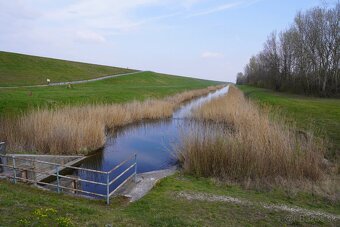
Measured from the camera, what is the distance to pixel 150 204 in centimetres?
704

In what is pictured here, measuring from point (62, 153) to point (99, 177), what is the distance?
273 centimetres

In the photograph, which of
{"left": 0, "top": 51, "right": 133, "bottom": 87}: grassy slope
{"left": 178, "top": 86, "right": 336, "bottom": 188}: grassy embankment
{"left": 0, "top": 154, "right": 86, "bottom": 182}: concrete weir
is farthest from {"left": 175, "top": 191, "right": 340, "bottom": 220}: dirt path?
{"left": 0, "top": 51, "right": 133, "bottom": 87}: grassy slope

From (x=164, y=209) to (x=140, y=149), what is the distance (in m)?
8.33

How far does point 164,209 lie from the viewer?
6.69 metres

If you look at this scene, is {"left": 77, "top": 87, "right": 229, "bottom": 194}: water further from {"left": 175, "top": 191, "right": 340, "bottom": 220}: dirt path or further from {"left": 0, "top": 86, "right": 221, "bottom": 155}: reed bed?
{"left": 175, "top": 191, "right": 340, "bottom": 220}: dirt path

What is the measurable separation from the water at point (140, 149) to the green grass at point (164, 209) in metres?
2.65

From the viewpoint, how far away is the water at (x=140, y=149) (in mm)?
12031

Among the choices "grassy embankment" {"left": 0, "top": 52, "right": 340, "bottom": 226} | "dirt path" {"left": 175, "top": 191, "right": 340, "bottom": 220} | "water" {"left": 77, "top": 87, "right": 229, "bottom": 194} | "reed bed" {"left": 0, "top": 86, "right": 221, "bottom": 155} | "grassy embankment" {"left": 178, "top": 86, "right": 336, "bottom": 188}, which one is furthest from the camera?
"reed bed" {"left": 0, "top": 86, "right": 221, "bottom": 155}

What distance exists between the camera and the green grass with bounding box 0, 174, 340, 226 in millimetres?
5762

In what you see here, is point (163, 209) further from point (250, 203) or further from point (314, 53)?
point (314, 53)

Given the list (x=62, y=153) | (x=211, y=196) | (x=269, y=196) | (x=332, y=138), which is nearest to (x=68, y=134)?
(x=62, y=153)

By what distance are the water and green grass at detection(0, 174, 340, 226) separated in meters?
2.65

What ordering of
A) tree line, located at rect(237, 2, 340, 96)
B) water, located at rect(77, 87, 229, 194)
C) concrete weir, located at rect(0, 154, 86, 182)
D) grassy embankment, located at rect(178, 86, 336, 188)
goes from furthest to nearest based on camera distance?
tree line, located at rect(237, 2, 340, 96)
water, located at rect(77, 87, 229, 194)
grassy embankment, located at rect(178, 86, 336, 188)
concrete weir, located at rect(0, 154, 86, 182)

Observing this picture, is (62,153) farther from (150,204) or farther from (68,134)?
Answer: (150,204)
